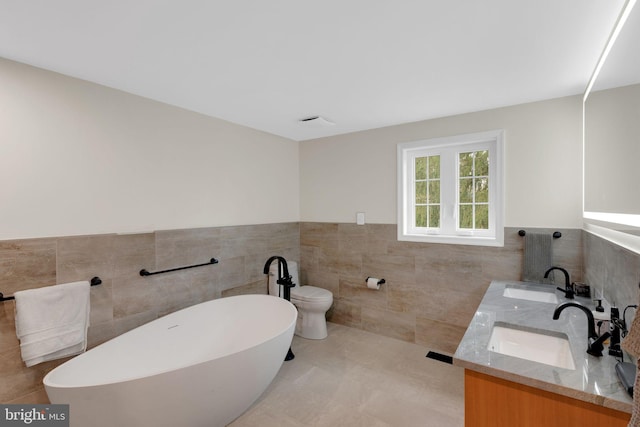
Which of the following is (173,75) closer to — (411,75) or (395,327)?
(411,75)

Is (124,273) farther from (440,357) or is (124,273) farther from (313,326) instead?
(440,357)

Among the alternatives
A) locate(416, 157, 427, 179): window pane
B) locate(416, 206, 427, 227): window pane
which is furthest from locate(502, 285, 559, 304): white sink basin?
locate(416, 157, 427, 179): window pane

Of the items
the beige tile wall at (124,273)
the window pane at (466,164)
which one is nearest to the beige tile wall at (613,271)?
the window pane at (466,164)

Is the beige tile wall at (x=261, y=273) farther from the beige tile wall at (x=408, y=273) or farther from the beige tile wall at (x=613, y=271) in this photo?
the beige tile wall at (x=613, y=271)

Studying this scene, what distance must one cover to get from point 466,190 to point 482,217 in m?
0.30

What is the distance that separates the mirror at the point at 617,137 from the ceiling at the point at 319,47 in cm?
19

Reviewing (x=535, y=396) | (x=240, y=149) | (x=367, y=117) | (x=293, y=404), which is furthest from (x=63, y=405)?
(x=367, y=117)

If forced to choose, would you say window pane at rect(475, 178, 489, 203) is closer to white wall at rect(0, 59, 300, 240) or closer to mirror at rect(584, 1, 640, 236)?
mirror at rect(584, 1, 640, 236)

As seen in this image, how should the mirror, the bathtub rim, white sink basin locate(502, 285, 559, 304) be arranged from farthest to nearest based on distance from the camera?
white sink basin locate(502, 285, 559, 304) < the bathtub rim < the mirror

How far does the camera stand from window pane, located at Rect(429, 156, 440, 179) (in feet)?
9.67

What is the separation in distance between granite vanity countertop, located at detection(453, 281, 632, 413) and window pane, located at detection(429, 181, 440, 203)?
4.67 ft

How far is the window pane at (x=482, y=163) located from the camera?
2.69 metres

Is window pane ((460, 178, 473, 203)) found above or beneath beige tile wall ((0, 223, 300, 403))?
above

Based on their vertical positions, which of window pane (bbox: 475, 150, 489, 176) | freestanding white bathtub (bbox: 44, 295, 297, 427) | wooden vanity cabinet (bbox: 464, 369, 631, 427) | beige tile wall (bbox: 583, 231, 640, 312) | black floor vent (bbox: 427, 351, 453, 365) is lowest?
black floor vent (bbox: 427, 351, 453, 365)
